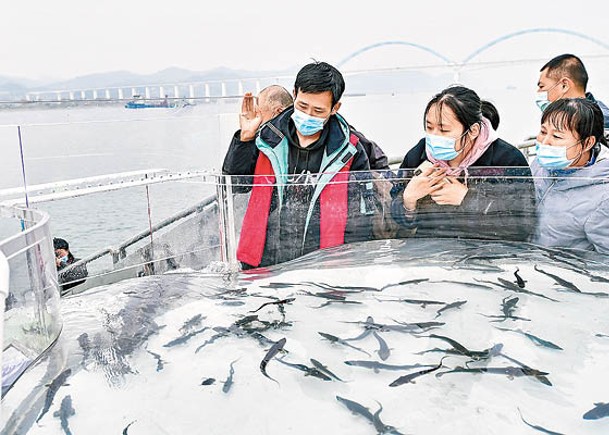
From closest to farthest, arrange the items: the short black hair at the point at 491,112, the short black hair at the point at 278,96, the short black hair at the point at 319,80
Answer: the short black hair at the point at 319,80 → the short black hair at the point at 491,112 → the short black hair at the point at 278,96

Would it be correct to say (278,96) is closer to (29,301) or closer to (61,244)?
(61,244)

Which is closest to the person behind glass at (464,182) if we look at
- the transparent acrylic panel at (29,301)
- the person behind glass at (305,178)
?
the person behind glass at (305,178)

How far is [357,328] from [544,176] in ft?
3.26

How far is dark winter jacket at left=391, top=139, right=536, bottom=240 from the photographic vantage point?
1.97 metres

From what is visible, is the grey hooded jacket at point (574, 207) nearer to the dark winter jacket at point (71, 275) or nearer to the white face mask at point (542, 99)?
the white face mask at point (542, 99)

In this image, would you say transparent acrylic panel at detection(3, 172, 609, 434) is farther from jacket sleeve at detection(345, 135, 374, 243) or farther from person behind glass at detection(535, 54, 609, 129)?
person behind glass at detection(535, 54, 609, 129)

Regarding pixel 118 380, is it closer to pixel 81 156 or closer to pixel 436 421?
pixel 436 421

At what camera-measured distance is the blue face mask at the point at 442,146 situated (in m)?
1.98

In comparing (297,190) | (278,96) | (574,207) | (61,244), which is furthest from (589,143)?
(61,244)

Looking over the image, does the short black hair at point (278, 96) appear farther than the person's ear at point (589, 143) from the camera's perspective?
Answer: Yes

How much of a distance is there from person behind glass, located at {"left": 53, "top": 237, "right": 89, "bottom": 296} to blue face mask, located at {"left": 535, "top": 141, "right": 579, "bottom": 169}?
1.73 metres

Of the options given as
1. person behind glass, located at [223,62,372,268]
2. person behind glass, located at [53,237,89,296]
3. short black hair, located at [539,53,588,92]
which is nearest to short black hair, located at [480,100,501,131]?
short black hair, located at [539,53,588,92]

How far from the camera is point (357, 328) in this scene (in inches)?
54.9

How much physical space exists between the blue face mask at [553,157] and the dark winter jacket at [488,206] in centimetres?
6
